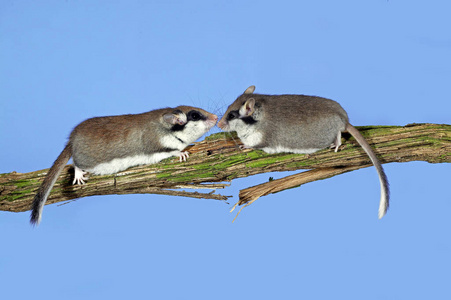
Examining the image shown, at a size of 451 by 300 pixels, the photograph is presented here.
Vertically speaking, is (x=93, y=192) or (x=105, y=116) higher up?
(x=105, y=116)

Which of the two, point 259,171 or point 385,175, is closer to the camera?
point 385,175

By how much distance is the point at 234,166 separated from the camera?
6199 millimetres

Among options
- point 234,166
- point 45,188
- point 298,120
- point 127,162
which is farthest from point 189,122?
point 45,188

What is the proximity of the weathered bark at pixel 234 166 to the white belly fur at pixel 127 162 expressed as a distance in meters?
0.08

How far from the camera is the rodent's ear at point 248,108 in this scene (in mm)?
5938

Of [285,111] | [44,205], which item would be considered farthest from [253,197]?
[44,205]

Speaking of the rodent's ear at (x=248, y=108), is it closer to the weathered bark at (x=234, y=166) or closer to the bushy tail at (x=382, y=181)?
the weathered bark at (x=234, y=166)

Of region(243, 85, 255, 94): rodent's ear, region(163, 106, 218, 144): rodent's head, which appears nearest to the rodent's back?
region(243, 85, 255, 94): rodent's ear

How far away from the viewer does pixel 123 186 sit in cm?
638

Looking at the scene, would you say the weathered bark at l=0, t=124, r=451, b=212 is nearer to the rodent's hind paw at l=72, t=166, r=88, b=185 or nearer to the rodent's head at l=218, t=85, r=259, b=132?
the rodent's hind paw at l=72, t=166, r=88, b=185

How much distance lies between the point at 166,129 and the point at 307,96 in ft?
5.07

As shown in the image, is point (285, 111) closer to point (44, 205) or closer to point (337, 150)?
point (337, 150)

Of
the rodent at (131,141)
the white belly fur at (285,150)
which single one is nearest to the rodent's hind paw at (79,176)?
the rodent at (131,141)

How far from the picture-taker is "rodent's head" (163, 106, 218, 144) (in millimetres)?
6162
